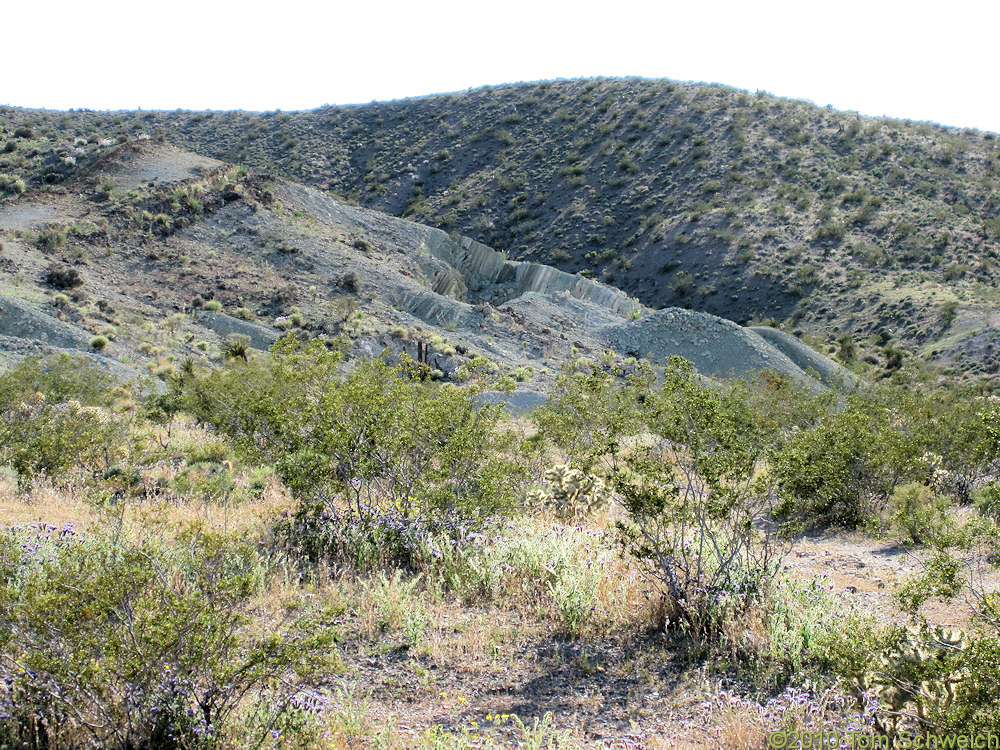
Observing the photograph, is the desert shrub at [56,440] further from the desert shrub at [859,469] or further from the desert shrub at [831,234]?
the desert shrub at [831,234]

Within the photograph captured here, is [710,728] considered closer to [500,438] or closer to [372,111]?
[500,438]

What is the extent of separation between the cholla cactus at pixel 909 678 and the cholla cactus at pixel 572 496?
683 cm

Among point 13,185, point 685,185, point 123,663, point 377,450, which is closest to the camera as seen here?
point 123,663

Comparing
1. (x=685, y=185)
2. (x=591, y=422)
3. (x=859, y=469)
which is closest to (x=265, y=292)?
(x=591, y=422)

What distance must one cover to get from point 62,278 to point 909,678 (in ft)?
111

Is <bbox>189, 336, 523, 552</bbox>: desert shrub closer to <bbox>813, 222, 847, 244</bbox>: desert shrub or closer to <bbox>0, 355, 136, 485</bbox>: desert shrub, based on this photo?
<bbox>0, 355, 136, 485</bbox>: desert shrub

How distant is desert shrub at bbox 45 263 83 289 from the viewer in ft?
101

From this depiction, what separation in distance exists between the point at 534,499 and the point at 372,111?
6801cm

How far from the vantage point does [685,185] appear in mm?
54531

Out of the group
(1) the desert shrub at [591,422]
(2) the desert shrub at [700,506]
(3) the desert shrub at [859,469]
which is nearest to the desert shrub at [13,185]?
(1) the desert shrub at [591,422]

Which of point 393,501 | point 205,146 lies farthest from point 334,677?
point 205,146

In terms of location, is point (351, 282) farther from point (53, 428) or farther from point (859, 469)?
point (859, 469)

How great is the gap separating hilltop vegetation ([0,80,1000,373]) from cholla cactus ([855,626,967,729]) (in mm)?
34726

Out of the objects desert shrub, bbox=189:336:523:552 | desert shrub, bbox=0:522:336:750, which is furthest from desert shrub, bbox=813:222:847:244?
desert shrub, bbox=0:522:336:750
